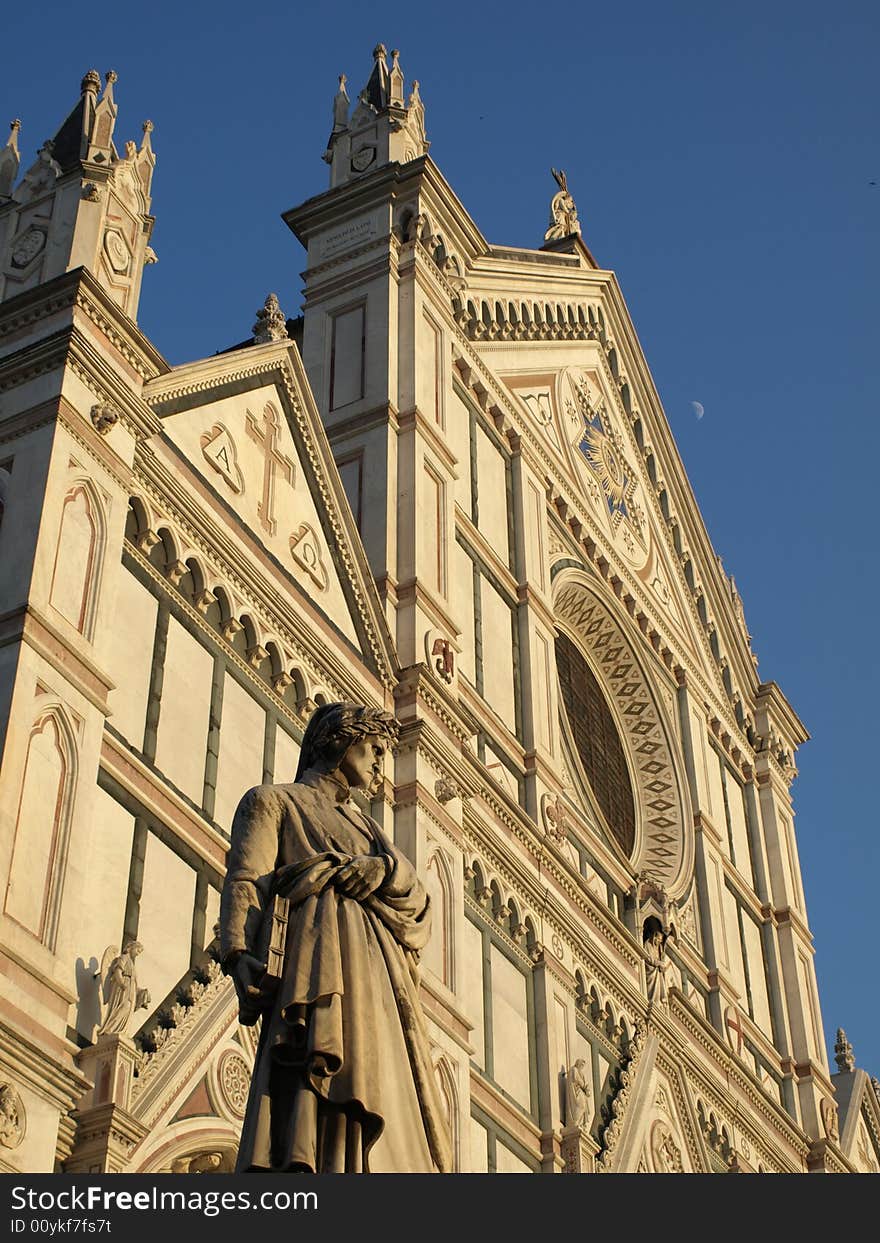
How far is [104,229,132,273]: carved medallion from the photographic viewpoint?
15.4 m

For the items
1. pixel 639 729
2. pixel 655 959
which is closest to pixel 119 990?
pixel 655 959

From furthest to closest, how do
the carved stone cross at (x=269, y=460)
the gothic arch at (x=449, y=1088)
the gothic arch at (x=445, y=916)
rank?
the carved stone cross at (x=269, y=460), the gothic arch at (x=445, y=916), the gothic arch at (x=449, y=1088)

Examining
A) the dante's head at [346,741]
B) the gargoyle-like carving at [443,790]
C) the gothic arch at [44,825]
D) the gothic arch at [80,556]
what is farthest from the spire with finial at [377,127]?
the dante's head at [346,741]

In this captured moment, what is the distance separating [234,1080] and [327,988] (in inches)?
281

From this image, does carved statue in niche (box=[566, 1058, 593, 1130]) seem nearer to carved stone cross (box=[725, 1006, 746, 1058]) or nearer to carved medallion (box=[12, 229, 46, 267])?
carved stone cross (box=[725, 1006, 746, 1058])

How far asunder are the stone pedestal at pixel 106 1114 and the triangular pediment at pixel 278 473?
5373 millimetres

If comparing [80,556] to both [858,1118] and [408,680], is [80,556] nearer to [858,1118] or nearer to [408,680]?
[408,680]

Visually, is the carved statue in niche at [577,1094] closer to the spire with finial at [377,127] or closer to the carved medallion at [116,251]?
the carved medallion at [116,251]

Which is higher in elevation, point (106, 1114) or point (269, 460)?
point (269, 460)

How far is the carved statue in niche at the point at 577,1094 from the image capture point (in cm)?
1838

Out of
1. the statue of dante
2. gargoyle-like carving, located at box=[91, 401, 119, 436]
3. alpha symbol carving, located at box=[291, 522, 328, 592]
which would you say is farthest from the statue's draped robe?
alpha symbol carving, located at box=[291, 522, 328, 592]

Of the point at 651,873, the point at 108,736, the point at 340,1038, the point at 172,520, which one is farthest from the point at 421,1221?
the point at 651,873

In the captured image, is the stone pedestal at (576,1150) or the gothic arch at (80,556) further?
the stone pedestal at (576,1150)

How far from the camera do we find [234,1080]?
13.2m
